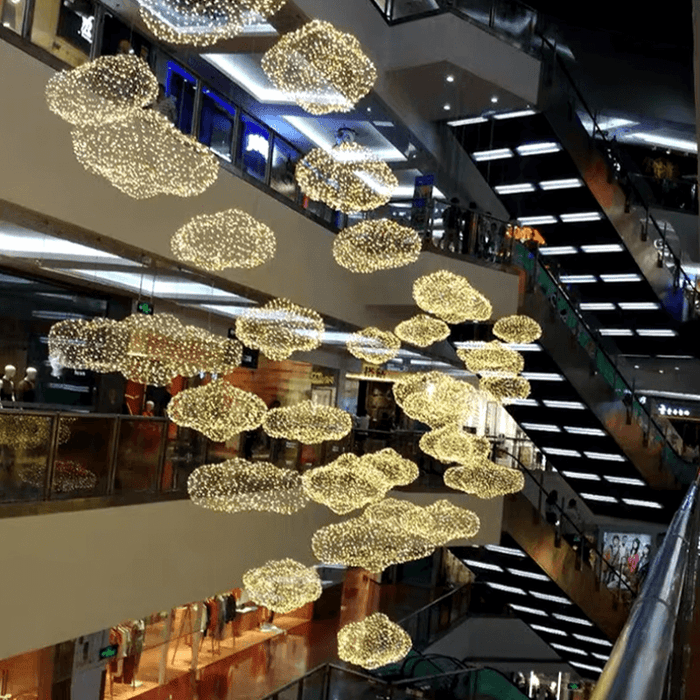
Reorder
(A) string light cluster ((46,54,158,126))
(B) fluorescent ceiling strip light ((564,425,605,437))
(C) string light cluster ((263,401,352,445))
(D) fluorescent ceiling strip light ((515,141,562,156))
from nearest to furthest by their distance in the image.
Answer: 1. (A) string light cluster ((46,54,158,126))
2. (C) string light cluster ((263,401,352,445))
3. (D) fluorescent ceiling strip light ((515,141,562,156))
4. (B) fluorescent ceiling strip light ((564,425,605,437))

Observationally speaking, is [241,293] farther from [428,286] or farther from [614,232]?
[614,232]

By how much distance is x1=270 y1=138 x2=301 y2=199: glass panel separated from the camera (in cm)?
948

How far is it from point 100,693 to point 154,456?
5014mm

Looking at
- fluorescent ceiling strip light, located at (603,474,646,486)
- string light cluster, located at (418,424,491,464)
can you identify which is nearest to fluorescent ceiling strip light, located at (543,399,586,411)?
string light cluster, located at (418,424,491,464)

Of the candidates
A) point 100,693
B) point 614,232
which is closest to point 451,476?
point 614,232

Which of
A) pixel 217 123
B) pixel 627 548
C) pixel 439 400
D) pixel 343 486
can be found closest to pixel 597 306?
pixel 439 400

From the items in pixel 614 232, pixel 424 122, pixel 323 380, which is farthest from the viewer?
pixel 323 380

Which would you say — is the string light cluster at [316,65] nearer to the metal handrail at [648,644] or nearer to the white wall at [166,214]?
the white wall at [166,214]

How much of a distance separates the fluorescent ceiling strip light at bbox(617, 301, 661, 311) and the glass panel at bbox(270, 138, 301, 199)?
6.84 meters

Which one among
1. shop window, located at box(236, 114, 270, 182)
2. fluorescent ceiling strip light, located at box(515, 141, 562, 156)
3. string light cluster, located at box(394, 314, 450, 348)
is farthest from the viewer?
fluorescent ceiling strip light, located at box(515, 141, 562, 156)

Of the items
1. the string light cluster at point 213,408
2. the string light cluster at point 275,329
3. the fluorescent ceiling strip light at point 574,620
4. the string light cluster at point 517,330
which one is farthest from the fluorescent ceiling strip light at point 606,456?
the string light cluster at point 213,408

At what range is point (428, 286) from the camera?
9.01 m

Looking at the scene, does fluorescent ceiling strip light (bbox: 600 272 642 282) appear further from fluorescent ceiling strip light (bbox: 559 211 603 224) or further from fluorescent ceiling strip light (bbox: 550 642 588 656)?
fluorescent ceiling strip light (bbox: 550 642 588 656)

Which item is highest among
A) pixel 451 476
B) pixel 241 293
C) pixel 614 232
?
pixel 614 232
